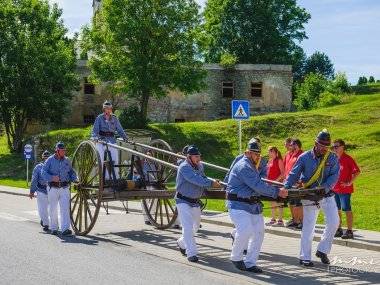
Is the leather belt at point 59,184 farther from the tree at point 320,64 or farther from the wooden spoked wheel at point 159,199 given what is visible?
the tree at point 320,64

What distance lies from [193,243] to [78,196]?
4.40 m

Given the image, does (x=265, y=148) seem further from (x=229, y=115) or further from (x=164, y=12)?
(x=229, y=115)

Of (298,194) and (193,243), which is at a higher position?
(298,194)

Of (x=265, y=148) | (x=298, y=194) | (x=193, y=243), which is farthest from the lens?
(x=265, y=148)

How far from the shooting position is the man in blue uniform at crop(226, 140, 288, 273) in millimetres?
9820

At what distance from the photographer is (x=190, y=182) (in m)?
10.8

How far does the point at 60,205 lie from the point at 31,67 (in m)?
28.3

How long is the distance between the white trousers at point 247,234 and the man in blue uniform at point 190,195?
0.97 metres

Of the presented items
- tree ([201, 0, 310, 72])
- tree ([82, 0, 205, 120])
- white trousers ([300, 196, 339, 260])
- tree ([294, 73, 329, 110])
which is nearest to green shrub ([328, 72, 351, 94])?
tree ([294, 73, 329, 110])

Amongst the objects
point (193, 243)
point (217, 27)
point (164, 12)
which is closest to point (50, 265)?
point (193, 243)

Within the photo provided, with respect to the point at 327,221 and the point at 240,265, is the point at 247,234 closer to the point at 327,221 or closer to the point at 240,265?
the point at 240,265

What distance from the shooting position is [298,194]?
32.5ft

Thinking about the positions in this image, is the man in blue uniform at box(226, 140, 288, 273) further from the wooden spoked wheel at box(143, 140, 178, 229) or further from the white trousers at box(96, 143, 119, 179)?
the white trousers at box(96, 143, 119, 179)

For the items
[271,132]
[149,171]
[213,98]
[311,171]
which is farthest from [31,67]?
[311,171]
